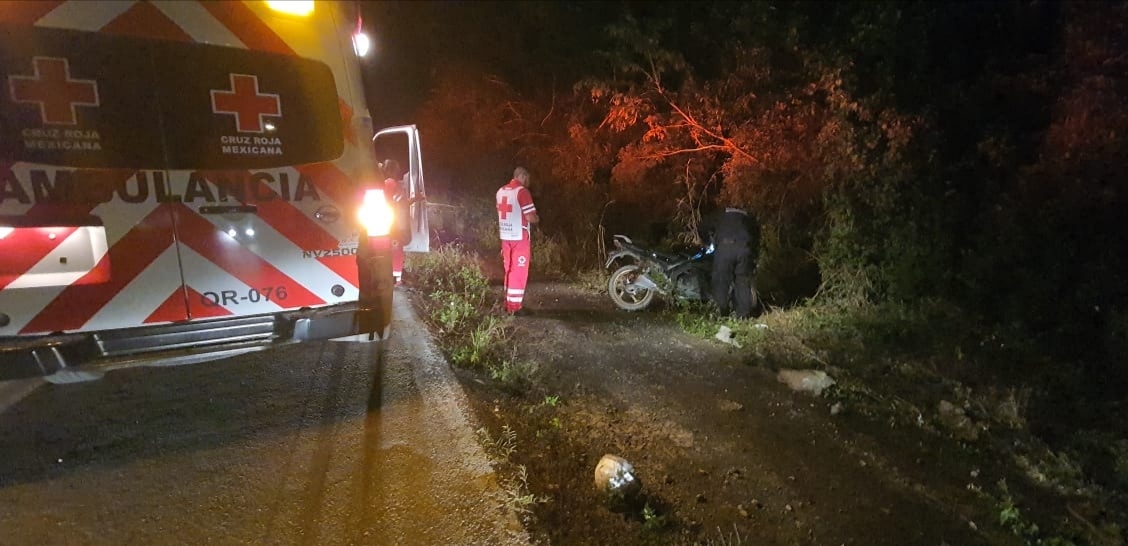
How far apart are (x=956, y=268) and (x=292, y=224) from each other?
21.4 feet

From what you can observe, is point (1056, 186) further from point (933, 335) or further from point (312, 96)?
point (312, 96)

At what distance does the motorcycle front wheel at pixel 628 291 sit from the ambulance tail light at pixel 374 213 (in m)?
4.18

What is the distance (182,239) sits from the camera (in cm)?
358

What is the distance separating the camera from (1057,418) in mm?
5434

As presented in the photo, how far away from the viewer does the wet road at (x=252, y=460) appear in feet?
10.4

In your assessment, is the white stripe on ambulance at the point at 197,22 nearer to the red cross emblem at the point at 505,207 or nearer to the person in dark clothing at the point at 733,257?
the red cross emblem at the point at 505,207

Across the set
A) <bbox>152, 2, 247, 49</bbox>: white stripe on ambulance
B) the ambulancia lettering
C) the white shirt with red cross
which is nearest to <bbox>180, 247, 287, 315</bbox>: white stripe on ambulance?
the ambulancia lettering

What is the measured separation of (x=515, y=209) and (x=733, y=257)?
223 centimetres

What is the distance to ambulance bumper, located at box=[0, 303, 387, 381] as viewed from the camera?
3.33 meters

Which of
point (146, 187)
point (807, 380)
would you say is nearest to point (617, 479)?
point (807, 380)

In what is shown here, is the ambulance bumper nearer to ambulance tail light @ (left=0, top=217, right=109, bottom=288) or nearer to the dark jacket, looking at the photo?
ambulance tail light @ (left=0, top=217, right=109, bottom=288)

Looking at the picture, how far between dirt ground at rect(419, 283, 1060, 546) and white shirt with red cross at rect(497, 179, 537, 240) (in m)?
1.39

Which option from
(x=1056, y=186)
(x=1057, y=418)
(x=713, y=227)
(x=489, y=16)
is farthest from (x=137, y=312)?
(x=489, y=16)

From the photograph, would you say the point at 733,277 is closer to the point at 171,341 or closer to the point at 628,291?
the point at 628,291
